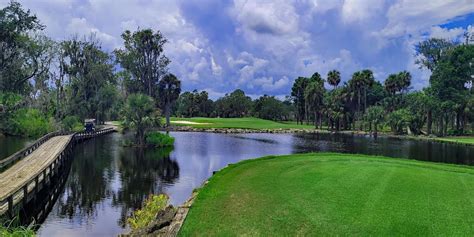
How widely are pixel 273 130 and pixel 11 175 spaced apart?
2893 inches

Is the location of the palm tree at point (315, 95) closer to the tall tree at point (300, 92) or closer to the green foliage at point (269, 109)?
the tall tree at point (300, 92)

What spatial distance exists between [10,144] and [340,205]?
5088 centimetres

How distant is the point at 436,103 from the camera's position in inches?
3406

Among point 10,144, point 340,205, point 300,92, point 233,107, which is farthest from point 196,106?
point 340,205

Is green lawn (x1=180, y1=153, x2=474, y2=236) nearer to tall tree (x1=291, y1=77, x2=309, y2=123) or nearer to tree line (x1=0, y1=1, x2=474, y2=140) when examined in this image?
tree line (x1=0, y1=1, x2=474, y2=140)

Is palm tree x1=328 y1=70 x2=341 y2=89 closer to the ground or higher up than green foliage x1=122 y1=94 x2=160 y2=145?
higher up

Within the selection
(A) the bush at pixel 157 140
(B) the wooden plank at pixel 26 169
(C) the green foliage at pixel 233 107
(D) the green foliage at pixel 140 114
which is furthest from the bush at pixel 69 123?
(C) the green foliage at pixel 233 107

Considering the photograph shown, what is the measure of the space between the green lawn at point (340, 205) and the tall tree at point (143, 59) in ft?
235

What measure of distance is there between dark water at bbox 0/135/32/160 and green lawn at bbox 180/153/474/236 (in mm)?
34288

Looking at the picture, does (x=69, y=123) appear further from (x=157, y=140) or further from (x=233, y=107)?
(x=233, y=107)

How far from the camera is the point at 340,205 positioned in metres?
13.7

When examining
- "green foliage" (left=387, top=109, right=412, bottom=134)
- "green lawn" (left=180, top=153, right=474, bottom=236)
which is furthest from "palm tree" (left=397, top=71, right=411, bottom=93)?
"green lawn" (left=180, top=153, right=474, bottom=236)

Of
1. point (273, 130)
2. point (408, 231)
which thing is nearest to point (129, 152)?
point (408, 231)

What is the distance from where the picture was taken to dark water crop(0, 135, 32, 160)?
45.1m
